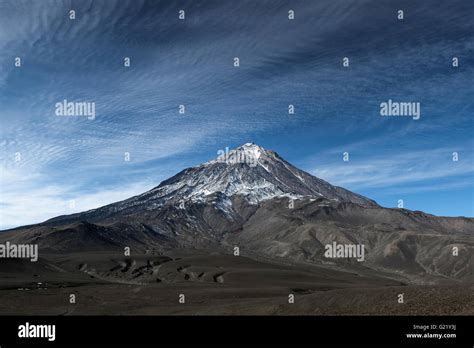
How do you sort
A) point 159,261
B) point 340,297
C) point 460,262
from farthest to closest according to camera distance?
point 460,262 < point 159,261 < point 340,297

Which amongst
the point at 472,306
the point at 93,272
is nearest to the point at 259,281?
the point at 93,272

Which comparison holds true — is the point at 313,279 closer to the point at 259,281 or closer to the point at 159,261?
the point at 259,281
